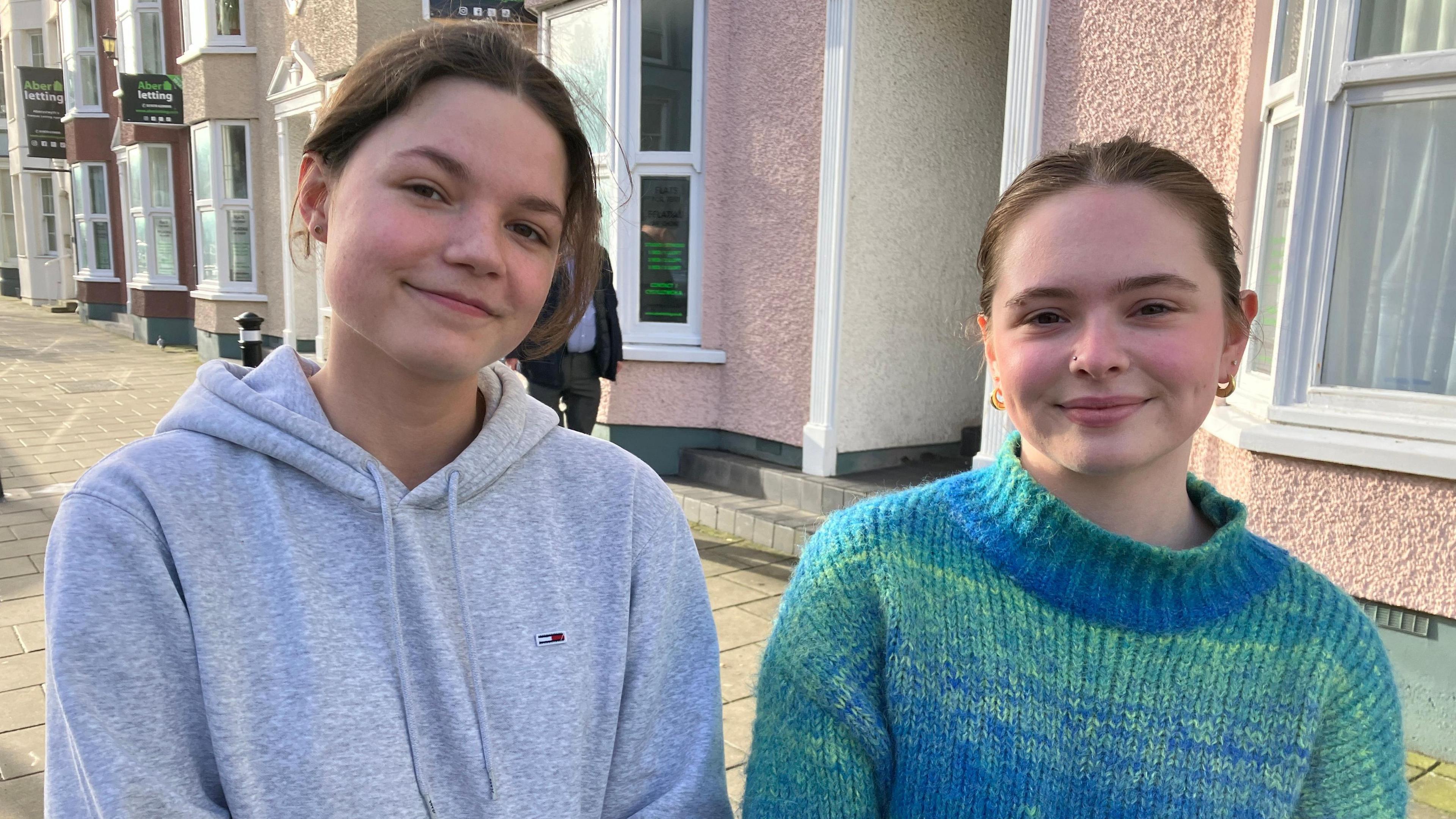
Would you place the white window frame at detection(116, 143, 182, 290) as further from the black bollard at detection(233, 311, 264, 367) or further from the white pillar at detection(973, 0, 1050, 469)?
the white pillar at detection(973, 0, 1050, 469)

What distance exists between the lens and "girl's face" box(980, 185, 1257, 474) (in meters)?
1.28

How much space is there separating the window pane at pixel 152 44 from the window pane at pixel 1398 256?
1686 cm

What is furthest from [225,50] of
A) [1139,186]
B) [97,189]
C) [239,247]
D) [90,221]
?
[1139,186]

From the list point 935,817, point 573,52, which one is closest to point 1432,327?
point 935,817

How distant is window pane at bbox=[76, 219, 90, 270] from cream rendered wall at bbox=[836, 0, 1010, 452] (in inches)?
770

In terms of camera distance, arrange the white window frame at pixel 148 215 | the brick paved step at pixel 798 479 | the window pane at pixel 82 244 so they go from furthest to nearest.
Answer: the window pane at pixel 82 244
the white window frame at pixel 148 215
the brick paved step at pixel 798 479

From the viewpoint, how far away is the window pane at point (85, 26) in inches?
722

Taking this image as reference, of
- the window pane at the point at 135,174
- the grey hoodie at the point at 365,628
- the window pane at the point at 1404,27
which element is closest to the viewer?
the grey hoodie at the point at 365,628

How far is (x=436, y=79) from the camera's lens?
50.4 inches

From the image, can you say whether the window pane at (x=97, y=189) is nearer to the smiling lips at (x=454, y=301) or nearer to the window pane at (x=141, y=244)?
the window pane at (x=141, y=244)

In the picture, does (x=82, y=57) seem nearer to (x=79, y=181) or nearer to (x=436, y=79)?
(x=79, y=181)

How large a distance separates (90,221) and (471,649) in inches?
876

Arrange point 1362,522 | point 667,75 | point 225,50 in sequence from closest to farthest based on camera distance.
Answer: point 1362,522 → point 667,75 → point 225,50

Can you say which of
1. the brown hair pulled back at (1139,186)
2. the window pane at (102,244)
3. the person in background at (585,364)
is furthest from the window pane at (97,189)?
the brown hair pulled back at (1139,186)
